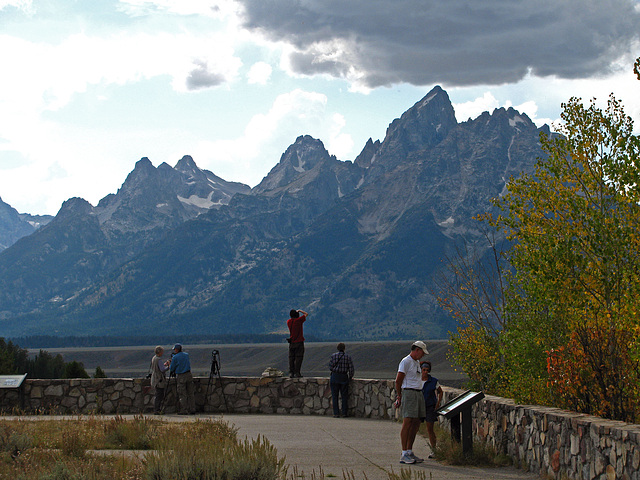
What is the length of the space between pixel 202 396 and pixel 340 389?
370 cm

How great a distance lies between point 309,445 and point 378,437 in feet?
6.99

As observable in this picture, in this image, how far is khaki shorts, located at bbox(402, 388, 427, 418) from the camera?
12.4m

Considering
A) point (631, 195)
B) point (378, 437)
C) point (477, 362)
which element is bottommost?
point (378, 437)

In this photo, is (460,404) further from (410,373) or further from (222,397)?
(222,397)

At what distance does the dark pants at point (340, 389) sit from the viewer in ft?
65.7

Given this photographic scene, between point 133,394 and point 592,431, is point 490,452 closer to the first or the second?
point 592,431

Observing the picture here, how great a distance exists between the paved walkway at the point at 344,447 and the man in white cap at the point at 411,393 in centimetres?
56

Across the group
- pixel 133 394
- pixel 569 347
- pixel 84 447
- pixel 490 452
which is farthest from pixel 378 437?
pixel 133 394

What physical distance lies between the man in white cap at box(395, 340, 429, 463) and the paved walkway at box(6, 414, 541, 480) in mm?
564

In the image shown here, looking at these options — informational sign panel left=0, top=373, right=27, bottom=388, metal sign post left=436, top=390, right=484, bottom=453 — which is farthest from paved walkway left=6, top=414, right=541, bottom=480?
informational sign panel left=0, top=373, right=27, bottom=388

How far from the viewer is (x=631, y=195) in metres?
12.0

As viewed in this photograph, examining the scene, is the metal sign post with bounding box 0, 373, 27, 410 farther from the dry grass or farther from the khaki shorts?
the khaki shorts

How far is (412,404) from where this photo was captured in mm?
12445

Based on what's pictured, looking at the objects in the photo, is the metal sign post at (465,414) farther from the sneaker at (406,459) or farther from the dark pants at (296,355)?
the dark pants at (296,355)
